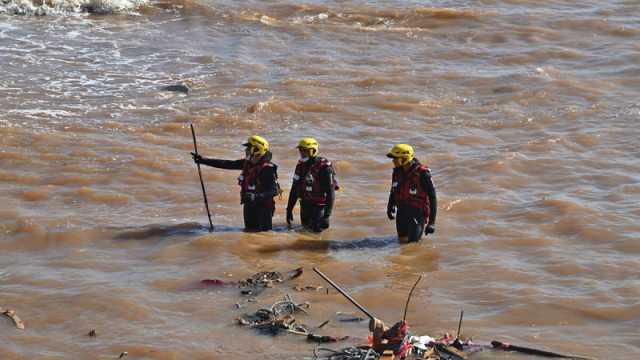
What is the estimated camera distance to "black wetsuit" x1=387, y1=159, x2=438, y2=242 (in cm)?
1260

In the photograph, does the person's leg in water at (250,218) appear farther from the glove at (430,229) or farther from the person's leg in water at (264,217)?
the glove at (430,229)

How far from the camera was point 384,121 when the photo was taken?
19.1m

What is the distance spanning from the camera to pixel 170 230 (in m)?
13.3

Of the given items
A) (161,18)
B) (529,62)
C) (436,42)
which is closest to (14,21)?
(161,18)

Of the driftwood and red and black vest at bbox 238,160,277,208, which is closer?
the driftwood

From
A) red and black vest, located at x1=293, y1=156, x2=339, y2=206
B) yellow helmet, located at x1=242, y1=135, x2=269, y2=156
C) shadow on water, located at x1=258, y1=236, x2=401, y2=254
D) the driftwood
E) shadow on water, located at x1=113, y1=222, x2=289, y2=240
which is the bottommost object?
shadow on water, located at x1=113, y1=222, x2=289, y2=240

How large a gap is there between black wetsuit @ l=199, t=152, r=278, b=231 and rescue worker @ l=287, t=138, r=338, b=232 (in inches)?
11.0

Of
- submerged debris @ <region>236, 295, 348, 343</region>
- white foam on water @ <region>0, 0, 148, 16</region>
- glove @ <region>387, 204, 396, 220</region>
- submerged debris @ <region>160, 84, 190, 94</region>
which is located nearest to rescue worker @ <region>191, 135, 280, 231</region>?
glove @ <region>387, 204, 396, 220</region>

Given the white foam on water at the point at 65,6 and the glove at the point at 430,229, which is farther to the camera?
the white foam on water at the point at 65,6

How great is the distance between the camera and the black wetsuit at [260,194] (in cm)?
1287

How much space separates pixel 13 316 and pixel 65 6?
1862cm

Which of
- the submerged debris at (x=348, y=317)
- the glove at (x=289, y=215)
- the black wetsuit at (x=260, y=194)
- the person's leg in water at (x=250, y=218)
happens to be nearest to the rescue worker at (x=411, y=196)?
the glove at (x=289, y=215)

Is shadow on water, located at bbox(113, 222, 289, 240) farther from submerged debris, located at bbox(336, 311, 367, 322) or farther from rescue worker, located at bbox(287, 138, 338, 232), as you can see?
submerged debris, located at bbox(336, 311, 367, 322)

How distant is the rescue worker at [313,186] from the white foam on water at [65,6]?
15.6 m
